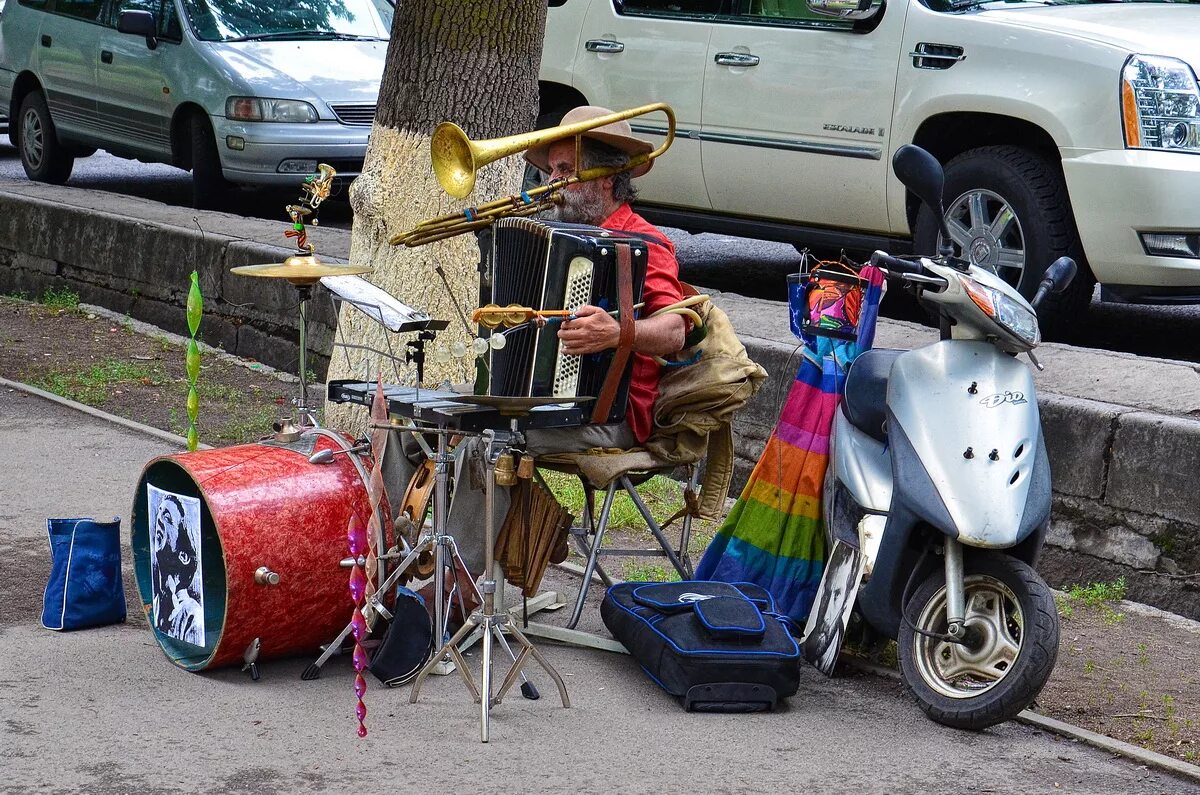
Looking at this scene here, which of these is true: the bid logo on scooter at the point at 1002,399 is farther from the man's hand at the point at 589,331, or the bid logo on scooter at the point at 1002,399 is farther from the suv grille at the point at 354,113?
the suv grille at the point at 354,113

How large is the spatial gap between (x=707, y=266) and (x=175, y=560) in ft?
19.3

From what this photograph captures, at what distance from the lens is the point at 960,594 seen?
12.8ft

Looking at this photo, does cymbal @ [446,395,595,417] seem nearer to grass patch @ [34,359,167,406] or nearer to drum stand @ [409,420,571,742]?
drum stand @ [409,420,571,742]

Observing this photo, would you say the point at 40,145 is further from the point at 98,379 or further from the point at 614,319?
the point at 614,319

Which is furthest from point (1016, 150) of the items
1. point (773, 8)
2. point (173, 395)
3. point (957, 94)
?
point (173, 395)

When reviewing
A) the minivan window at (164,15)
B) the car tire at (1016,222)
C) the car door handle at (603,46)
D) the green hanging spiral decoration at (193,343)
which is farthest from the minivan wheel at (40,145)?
the green hanging spiral decoration at (193,343)

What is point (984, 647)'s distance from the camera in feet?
12.7

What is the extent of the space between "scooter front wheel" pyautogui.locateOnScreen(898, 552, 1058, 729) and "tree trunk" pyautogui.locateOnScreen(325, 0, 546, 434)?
2.51 metres

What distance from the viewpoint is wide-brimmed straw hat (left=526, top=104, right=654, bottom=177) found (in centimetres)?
437

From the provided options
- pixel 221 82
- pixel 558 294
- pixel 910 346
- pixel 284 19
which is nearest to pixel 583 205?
pixel 558 294

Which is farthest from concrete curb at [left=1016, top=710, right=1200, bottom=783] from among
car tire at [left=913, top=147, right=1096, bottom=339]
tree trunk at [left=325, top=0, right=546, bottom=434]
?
car tire at [left=913, top=147, right=1096, bottom=339]

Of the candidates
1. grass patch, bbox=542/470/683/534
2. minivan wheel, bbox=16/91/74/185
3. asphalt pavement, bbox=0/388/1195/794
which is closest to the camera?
asphalt pavement, bbox=0/388/1195/794

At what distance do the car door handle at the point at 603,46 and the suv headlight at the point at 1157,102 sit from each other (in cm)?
283

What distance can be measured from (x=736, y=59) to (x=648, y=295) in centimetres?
375
